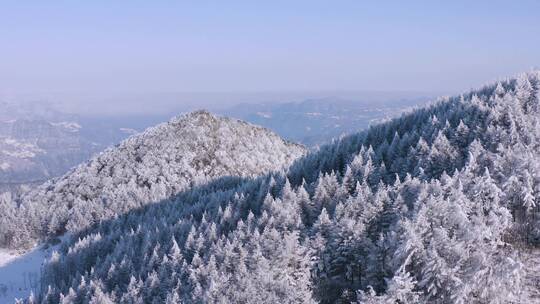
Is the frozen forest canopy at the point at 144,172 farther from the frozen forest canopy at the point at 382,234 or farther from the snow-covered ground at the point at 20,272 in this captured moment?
the frozen forest canopy at the point at 382,234

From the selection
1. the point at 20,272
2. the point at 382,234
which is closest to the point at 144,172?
the point at 20,272

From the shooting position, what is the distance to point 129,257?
31062mm

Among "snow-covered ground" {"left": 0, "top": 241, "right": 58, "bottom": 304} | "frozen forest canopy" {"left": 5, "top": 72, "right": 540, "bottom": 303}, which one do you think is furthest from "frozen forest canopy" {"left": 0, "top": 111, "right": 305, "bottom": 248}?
"frozen forest canopy" {"left": 5, "top": 72, "right": 540, "bottom": 303}

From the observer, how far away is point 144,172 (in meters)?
64.5

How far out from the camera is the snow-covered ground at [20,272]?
38250mm

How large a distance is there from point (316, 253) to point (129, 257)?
523 inches

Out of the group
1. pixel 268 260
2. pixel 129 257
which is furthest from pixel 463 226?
pixel 129 257

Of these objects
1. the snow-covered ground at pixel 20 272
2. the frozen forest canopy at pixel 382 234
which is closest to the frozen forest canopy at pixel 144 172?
the snow-covered ground at pixel 20 272

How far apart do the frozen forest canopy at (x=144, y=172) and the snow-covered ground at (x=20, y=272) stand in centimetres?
257

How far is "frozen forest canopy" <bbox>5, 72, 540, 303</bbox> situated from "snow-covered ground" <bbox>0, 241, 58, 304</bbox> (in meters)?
4.29

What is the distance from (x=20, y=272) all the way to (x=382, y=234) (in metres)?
35.1

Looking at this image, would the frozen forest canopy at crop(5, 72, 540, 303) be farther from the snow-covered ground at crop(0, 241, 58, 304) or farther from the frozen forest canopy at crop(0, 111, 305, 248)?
the frozen forest canopy at crop(0, 111, 305, 248)

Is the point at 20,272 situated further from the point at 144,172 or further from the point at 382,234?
the point at 382,234

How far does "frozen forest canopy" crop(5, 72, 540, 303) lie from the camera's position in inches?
806
